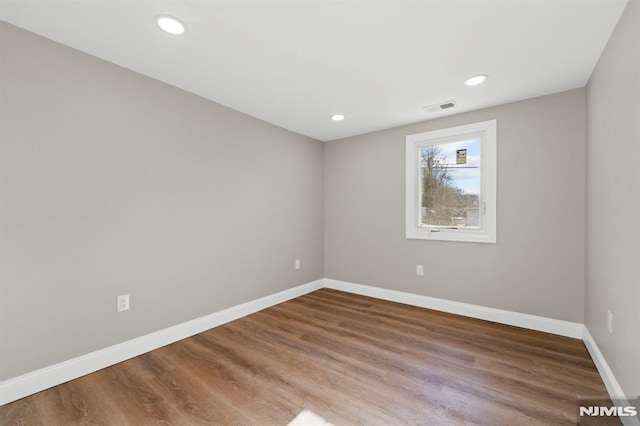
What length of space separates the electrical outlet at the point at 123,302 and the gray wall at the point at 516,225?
278cm

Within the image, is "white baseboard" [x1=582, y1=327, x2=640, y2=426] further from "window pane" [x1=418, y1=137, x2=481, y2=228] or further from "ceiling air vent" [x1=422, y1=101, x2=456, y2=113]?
"ceiling air vent" [x1=422, y1=101, x2=456, y2=113]

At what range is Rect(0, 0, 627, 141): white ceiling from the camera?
153cm

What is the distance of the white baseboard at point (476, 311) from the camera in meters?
2.53

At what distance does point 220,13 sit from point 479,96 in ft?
7.86

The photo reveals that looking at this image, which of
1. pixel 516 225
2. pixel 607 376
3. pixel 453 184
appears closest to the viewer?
pixel 607 376

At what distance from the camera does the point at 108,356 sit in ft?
6.69

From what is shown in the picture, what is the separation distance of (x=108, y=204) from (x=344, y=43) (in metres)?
2.10

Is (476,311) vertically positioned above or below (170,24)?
below

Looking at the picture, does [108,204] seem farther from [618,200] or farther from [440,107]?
[618,200]

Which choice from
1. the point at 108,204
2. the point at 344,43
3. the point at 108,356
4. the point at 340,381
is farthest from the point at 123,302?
the point at 344,43

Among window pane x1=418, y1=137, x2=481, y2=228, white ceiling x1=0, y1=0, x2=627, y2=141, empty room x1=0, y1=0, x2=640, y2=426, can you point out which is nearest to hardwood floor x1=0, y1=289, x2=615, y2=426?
empty room x1=0, y1=0, x2=640, y2=426

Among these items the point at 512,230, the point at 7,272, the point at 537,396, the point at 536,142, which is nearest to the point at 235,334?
the point at 7,272

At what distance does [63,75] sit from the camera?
1.86 meters

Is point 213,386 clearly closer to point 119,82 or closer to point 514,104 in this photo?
point 119,82
